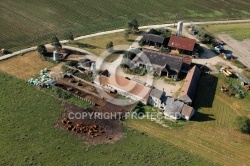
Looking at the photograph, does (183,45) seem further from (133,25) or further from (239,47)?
(239,47)

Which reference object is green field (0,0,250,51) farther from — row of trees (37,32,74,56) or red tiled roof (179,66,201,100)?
red tiled roof (179,66,201,100)

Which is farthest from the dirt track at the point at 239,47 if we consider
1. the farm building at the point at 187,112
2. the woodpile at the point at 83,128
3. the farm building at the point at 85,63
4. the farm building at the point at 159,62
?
the woodpile at the point at 83,128

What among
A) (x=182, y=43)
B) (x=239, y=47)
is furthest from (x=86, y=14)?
(x=239, y=47)

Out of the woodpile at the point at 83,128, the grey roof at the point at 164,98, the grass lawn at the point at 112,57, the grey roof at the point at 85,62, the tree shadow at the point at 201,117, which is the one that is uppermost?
the grass lawn at the point at 112,57

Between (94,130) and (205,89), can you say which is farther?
(205,89)

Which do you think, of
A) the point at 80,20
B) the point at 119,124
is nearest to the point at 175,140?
the point at 119,124

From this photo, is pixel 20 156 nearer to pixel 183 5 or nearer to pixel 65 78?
pixel 65 78

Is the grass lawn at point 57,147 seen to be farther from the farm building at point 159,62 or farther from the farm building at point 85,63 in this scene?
the farm building at point 159,62
